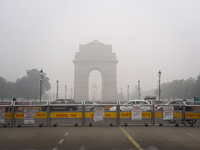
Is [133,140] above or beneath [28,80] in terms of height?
beneath

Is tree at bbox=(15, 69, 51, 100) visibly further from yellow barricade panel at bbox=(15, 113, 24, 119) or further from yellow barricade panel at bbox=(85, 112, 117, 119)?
yellow barricade panel at bbox=(85, 112, 117, 119)

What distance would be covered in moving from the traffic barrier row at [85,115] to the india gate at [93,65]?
196 feet

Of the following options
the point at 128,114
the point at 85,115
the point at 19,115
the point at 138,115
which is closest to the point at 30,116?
the point at 19,115

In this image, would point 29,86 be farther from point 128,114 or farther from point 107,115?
point 128,114

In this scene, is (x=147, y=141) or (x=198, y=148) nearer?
(x=198, y=148)

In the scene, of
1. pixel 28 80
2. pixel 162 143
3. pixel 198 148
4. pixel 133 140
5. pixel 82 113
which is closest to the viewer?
pixel 198 148

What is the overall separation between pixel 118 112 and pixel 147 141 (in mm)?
4401

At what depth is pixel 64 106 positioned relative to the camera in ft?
40.7

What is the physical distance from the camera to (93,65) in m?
73.0

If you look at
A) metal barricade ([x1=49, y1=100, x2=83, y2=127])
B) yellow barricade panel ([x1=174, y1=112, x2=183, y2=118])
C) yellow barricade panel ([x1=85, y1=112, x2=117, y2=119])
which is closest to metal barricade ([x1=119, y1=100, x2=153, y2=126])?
yellow barricade panel ([x1=85, y1=112, x2=117, y2=119])

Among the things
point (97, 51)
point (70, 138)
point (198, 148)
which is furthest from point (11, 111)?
point (97, 51)

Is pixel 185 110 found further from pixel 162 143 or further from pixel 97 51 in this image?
pixel 97 51

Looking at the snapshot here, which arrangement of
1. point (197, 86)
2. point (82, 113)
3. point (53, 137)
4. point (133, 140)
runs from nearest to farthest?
point (133, 140), point (53, 137), point (82, 113), point (197, 86)

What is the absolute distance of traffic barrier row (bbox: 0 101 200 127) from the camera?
40.0 feet
